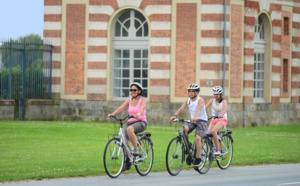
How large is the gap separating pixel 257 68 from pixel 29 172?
23.8 m

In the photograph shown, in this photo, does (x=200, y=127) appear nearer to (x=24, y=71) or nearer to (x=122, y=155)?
(x=122, y=155)

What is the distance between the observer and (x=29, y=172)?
67.1 ft

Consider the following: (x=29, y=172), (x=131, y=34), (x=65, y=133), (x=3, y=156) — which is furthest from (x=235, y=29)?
(x=29, y=172)

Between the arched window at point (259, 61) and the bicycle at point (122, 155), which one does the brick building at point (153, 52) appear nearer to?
the arched window at point (259, 61)

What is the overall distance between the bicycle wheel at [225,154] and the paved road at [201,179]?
11.1 inches

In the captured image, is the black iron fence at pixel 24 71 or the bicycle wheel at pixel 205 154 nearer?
the bicycle wheel at pixel 205 154

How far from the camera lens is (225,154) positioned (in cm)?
2323

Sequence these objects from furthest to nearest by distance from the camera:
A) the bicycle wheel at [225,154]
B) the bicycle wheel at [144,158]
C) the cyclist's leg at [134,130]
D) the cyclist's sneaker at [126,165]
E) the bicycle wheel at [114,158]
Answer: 1. the bicycle wheel at [225,154]
2. the bicycle wheel at [144,158]
3. the cyclist's leg at [134,130]
4. the cyclist's sneaker at [126,165]
5. the bicycle wheel at [114,158]

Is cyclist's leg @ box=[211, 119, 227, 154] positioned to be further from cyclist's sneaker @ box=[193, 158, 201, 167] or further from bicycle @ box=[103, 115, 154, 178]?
bicycle @ box=[103, 115, 154, 178]

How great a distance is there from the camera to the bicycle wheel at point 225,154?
75.6 ft

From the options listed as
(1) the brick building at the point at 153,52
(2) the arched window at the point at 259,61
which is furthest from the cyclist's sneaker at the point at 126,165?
(2) the arched window at the point at 259,61

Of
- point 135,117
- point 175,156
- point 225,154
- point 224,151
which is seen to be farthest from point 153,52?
point 135,117

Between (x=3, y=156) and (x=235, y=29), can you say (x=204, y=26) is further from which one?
Result: (x=3, y=156)

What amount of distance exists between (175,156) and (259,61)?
2285cm
